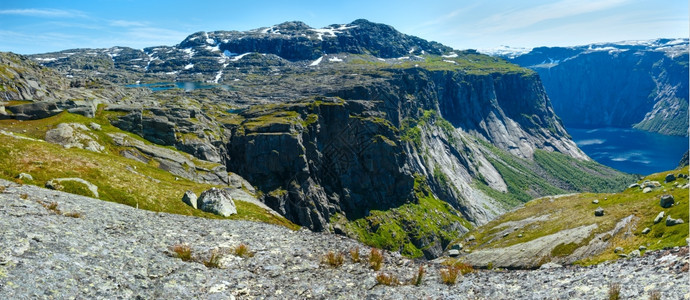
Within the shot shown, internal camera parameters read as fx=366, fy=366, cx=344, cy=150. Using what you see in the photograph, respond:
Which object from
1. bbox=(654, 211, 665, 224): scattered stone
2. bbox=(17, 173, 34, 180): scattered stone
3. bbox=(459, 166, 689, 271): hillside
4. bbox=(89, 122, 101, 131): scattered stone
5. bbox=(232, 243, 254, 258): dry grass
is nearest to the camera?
bbox=(232, 243, 254, 258): dry grass

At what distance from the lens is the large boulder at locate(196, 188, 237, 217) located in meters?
40.9

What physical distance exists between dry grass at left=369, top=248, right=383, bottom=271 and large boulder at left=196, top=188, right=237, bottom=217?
65.9 feet

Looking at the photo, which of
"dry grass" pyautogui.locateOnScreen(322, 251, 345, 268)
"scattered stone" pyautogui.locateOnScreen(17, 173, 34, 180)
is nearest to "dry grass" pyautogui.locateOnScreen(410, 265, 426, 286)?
"dry grass" pyautogui.locateOnScreen(322, 251, 345, 268)

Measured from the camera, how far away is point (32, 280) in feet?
55.9

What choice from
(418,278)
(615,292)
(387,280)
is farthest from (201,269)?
(615,292)

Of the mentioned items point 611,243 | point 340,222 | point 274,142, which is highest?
point 274,142

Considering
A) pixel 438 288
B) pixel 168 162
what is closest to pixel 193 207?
pixel 438 288

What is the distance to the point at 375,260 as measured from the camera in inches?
1067

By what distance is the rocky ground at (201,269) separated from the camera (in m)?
18.6

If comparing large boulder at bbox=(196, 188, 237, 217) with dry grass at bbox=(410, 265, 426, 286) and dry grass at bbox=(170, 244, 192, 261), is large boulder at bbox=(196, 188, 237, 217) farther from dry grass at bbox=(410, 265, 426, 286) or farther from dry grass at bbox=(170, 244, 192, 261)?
dry grass at bbox=(410, 265, 426, 286)

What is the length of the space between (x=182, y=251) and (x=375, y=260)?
13.6m

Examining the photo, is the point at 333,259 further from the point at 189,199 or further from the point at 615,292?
the point at 189,199

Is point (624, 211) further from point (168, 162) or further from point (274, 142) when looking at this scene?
point (274, 142)

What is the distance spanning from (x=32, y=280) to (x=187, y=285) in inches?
275
